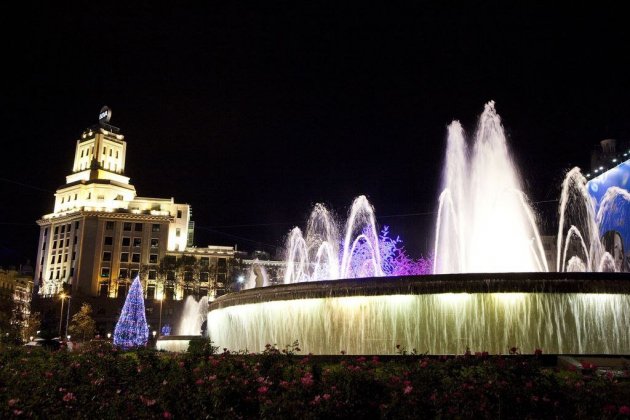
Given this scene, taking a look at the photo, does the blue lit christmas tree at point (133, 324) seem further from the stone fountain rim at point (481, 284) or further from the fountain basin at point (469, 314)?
the stone fountain rim at point (481, 284)

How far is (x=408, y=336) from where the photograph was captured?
15.2 m

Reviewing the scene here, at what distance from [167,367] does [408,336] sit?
22.5 ft

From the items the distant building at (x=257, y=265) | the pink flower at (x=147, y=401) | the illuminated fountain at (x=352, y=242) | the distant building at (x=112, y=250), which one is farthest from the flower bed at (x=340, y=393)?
the distant building at (x=112, y=250)

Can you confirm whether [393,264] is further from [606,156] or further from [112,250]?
[112,250]

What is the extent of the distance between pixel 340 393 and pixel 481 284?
8.01m

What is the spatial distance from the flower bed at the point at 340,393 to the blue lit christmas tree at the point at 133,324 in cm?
3985

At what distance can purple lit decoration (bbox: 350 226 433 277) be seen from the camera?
37.4 metres

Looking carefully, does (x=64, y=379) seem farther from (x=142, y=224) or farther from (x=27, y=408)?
(x=142, y=224)

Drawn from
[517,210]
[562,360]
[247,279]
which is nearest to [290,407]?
[562,360]

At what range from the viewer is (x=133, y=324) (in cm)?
5603

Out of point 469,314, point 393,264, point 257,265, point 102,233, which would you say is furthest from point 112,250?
point 469,314

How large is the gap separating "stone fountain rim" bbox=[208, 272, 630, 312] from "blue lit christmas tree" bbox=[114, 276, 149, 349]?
3448 centimetres

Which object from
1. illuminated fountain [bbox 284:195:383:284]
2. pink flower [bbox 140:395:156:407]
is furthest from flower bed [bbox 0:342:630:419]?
illuminated fountain [bbox 284:195:383:284]

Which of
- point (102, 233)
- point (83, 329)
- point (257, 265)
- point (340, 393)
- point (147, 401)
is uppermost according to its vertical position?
point (102, 233)
